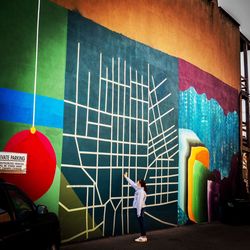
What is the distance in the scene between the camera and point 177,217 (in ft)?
45.8

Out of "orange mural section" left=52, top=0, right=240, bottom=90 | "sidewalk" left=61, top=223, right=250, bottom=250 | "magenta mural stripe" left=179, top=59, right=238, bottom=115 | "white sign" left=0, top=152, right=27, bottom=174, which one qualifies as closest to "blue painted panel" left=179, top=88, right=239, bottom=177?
"magenta mural stripe" left=179, top=59, right=238, bottom=115

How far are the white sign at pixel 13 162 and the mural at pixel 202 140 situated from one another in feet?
22.5

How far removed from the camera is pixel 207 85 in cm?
1673

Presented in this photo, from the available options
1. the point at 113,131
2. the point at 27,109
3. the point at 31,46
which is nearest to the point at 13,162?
the point at 27,109

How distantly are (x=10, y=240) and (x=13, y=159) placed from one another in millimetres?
4070

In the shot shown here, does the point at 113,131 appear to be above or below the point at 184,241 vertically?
above

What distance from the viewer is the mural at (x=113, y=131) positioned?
1011 cm

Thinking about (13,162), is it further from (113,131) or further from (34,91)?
(113,131)

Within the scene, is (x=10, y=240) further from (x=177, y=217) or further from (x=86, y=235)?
(x=177, y=217)

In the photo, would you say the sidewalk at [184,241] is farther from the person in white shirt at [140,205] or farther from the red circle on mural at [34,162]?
the red circle on mural at [34,162]

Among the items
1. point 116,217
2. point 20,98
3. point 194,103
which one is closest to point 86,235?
point 116,217

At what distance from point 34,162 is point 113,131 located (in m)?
2.92

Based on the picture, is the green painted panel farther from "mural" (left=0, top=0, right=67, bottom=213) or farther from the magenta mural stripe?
the magenta mural stripe

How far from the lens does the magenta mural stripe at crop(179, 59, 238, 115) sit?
1496cm
